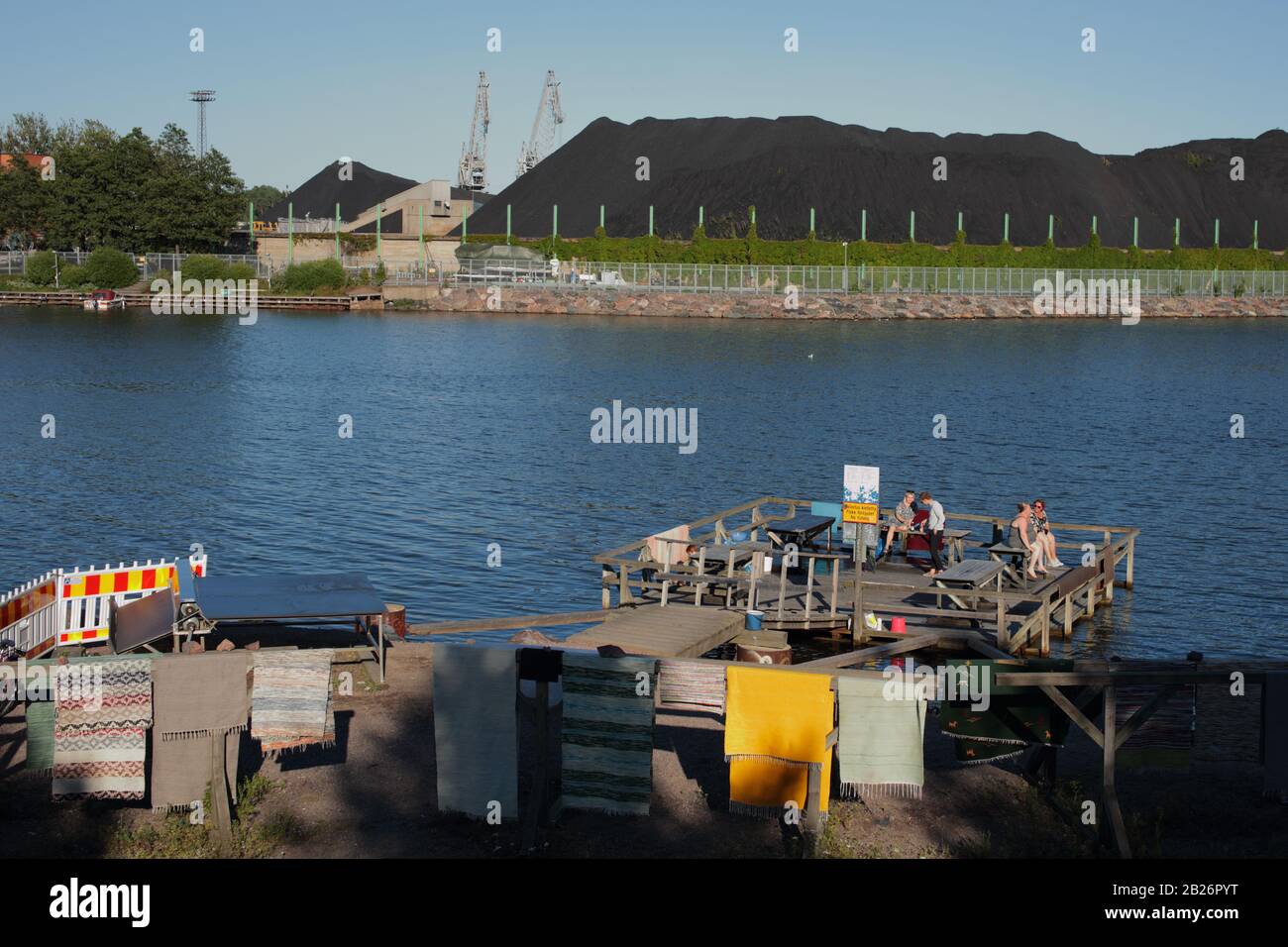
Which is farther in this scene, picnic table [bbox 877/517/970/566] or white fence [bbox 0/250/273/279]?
white fence [bbox 0/250/273/279]

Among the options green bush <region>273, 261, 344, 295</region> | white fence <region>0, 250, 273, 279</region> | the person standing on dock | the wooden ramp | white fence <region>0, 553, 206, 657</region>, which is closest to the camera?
the wooden ramp

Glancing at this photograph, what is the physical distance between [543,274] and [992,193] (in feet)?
183

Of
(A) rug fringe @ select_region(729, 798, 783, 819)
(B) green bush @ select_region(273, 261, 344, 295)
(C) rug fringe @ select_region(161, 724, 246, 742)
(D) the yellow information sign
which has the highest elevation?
(B) green bush @ select_region(273, 261, 344, 295)

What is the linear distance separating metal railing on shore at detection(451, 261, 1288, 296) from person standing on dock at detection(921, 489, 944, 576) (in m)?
95.1

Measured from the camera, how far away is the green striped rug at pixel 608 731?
12.0 metres

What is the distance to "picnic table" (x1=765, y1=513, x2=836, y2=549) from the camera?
24.0 m

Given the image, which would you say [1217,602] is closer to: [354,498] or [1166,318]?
[354,498]

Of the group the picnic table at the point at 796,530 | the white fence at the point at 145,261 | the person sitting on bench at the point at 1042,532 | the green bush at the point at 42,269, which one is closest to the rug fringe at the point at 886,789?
the picnic table at the point at 796,530

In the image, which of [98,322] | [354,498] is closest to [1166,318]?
[98,322]

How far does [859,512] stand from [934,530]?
213 centimetres

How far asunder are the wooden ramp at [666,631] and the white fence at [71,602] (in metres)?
5.75

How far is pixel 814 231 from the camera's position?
137250 millimetres

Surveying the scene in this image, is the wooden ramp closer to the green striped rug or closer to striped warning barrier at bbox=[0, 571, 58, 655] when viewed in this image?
the green striped rug

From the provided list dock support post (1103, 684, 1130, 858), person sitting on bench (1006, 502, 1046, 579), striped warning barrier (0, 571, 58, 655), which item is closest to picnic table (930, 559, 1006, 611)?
person sitting on bench (1006, 502, 1046, 579)
